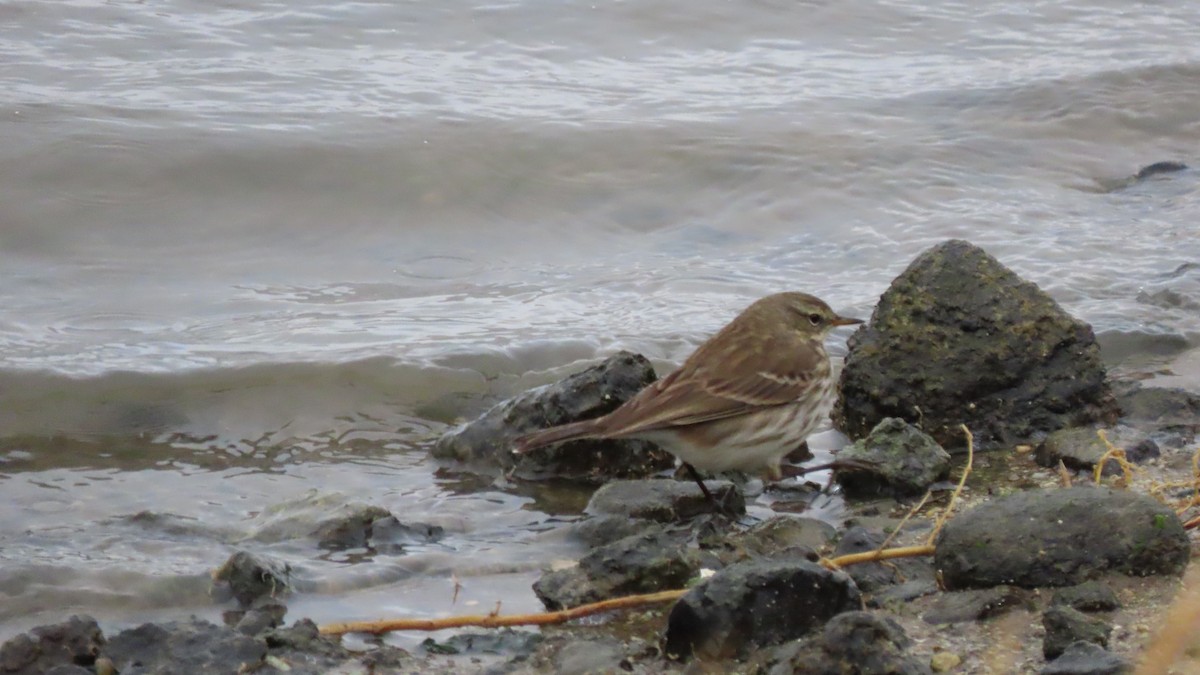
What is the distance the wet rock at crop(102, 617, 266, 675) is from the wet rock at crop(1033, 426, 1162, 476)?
3.95 m

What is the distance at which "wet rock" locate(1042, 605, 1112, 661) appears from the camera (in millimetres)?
4789

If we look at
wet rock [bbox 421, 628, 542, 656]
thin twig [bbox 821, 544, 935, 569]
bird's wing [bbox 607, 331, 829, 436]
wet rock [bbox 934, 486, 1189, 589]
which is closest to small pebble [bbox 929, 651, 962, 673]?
wet rock [bbox 934, 486, 1189, 589]

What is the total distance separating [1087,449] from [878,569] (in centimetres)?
181

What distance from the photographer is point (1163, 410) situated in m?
7.96

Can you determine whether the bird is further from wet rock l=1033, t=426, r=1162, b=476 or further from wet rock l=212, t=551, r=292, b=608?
wet rock l=212, t=551, r=292, b=608

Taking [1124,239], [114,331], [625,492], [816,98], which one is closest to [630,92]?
[816,98]

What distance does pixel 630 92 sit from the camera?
1491 cm

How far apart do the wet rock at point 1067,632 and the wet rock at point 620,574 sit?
4.85 feet

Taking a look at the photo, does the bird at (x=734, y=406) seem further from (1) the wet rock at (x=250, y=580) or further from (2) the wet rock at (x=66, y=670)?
(2) the wet rock at (x=66, y=670)

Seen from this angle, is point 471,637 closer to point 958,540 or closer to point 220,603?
point 220,603

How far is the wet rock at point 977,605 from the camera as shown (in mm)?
5266

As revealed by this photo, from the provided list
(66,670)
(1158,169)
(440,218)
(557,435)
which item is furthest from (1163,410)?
(1158,169)

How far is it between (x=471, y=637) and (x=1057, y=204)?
29.9 feet

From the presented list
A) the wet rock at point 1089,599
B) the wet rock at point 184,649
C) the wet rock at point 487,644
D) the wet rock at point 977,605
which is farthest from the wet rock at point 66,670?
the wet rock at point 1089,599
